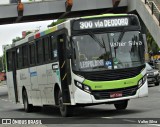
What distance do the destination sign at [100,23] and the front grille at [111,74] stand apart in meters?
1.40

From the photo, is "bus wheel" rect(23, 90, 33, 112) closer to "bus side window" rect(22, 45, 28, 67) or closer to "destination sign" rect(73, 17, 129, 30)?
"bus side window" rect(22, 45, 28, 67)

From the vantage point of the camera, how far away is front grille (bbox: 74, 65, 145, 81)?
14492 mm

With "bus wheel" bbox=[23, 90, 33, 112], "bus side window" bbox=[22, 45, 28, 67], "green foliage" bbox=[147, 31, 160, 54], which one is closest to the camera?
"bus side window" bbox=[22, 45, 28, 67]

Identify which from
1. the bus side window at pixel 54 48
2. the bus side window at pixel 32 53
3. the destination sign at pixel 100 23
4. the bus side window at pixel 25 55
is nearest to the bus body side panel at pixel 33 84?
the bus side window at pixel 32 53

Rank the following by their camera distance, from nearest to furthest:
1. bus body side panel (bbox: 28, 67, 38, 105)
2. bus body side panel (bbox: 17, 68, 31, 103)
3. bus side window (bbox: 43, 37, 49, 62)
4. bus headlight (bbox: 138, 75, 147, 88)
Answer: bus headlight (bbox: 138, 75, 147, 88)
bus side window (bbox: 43, 37, 49, 62)
bus body side panel (bbox: 28, 67, 38, 105)
bus body side panel (bbox: 17, 68, 31, 103)

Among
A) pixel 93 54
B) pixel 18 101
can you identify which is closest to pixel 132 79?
pixel 93 54

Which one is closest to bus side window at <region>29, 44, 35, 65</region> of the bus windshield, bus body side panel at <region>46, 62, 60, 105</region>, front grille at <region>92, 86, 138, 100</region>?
bus body side panel at <region>46, 62, 60, 105</region>

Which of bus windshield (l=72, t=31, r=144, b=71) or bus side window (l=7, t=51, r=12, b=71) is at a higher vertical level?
bus windshield (l=72, t=31, r=144, b=71)

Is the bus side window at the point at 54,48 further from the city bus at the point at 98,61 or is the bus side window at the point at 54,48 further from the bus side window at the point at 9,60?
the bus side window at the point at 9,60

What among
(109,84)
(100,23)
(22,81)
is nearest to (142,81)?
(109,84)

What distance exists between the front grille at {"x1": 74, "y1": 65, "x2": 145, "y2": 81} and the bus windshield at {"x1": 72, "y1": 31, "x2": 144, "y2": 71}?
0.39 feet

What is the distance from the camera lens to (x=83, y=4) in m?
42.5

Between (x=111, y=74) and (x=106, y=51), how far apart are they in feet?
2.32

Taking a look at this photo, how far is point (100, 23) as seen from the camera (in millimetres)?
15055
